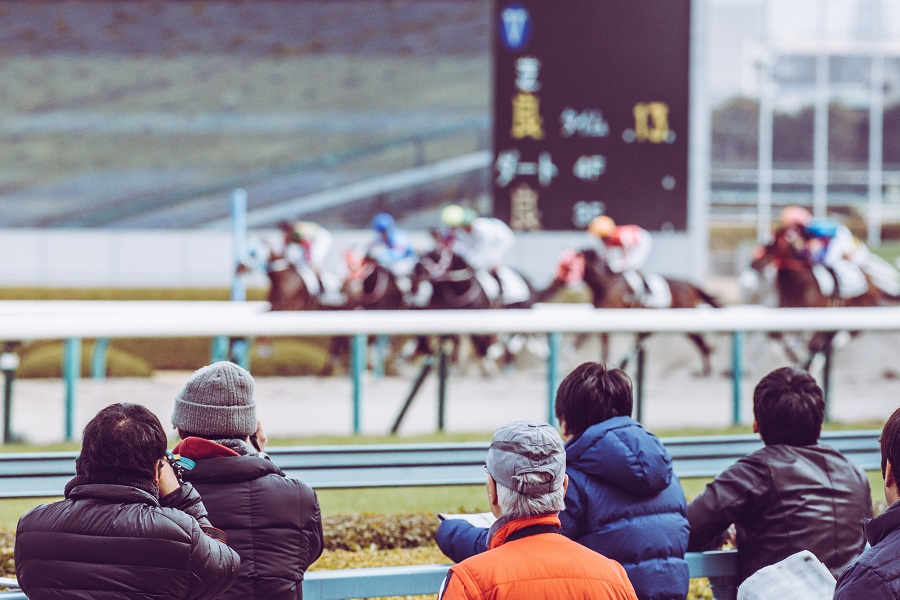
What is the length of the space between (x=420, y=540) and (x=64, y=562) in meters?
1.53

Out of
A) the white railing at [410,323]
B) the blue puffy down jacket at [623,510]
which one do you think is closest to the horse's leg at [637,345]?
the white railing at [410,323]

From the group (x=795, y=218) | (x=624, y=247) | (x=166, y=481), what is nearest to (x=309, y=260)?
(x=624, y=247)

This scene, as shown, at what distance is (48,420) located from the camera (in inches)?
254

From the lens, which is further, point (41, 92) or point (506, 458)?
point (41, 92)

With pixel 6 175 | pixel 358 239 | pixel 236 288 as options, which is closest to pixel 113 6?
pixel 6 175

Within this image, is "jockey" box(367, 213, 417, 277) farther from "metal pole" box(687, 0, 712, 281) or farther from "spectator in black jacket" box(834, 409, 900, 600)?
"spectator in black jacket" box(834, 409, 900, 600)

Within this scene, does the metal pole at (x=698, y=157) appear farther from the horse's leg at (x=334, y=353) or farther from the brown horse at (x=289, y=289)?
the brown horse at (x=289, y=289)

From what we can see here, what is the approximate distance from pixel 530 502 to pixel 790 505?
75 cm

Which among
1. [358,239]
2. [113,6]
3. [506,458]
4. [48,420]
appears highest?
[113,6]

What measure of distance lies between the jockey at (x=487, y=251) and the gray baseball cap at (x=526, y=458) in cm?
700

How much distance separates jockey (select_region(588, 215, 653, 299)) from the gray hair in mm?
7134

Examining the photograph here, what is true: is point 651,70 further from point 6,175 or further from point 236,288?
point 6,175

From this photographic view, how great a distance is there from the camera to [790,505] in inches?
79.6

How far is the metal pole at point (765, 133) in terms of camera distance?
11891mm
